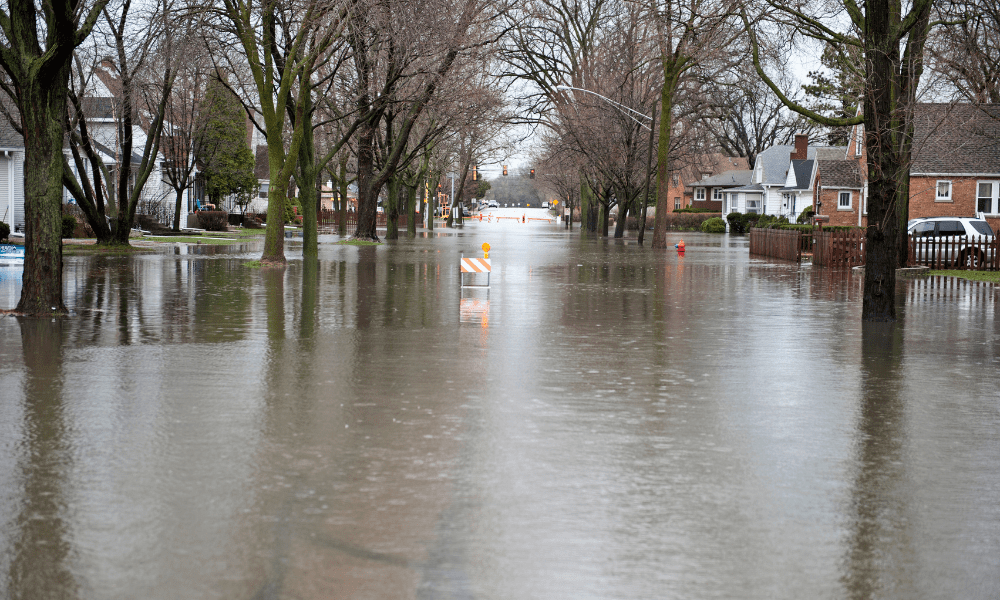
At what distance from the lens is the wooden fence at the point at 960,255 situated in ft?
94.8

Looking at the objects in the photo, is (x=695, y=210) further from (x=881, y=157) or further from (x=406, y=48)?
(x=881, y=157)

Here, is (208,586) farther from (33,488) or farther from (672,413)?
(672,413)

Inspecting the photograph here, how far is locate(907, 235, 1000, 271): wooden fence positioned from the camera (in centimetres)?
2891

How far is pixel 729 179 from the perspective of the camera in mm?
104125

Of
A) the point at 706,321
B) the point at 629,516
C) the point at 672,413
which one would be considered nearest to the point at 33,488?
the point at 629,516

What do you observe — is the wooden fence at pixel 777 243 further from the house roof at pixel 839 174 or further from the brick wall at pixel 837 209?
the house roof at pixel 839 174

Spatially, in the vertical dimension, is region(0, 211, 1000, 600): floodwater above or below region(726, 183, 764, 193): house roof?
below

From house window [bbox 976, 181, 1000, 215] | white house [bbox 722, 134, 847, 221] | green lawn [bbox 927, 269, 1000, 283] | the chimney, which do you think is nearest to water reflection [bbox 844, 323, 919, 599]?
green lawn [bbox 927, 269, 1000, 283]

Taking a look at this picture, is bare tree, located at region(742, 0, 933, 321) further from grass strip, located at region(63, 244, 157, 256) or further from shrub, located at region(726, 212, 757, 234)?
shrub, located at region(726, 212, 757, 234)

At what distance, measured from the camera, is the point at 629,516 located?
5.99 meters

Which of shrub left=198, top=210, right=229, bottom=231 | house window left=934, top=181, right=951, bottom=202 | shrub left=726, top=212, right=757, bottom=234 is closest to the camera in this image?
house window left=934, top=181, right=951, bottom=202

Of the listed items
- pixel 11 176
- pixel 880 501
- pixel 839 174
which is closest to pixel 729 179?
pixel 839 174

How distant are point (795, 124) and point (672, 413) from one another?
94.4 m

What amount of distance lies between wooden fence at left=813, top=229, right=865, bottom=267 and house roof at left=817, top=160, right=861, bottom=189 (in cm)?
3387
